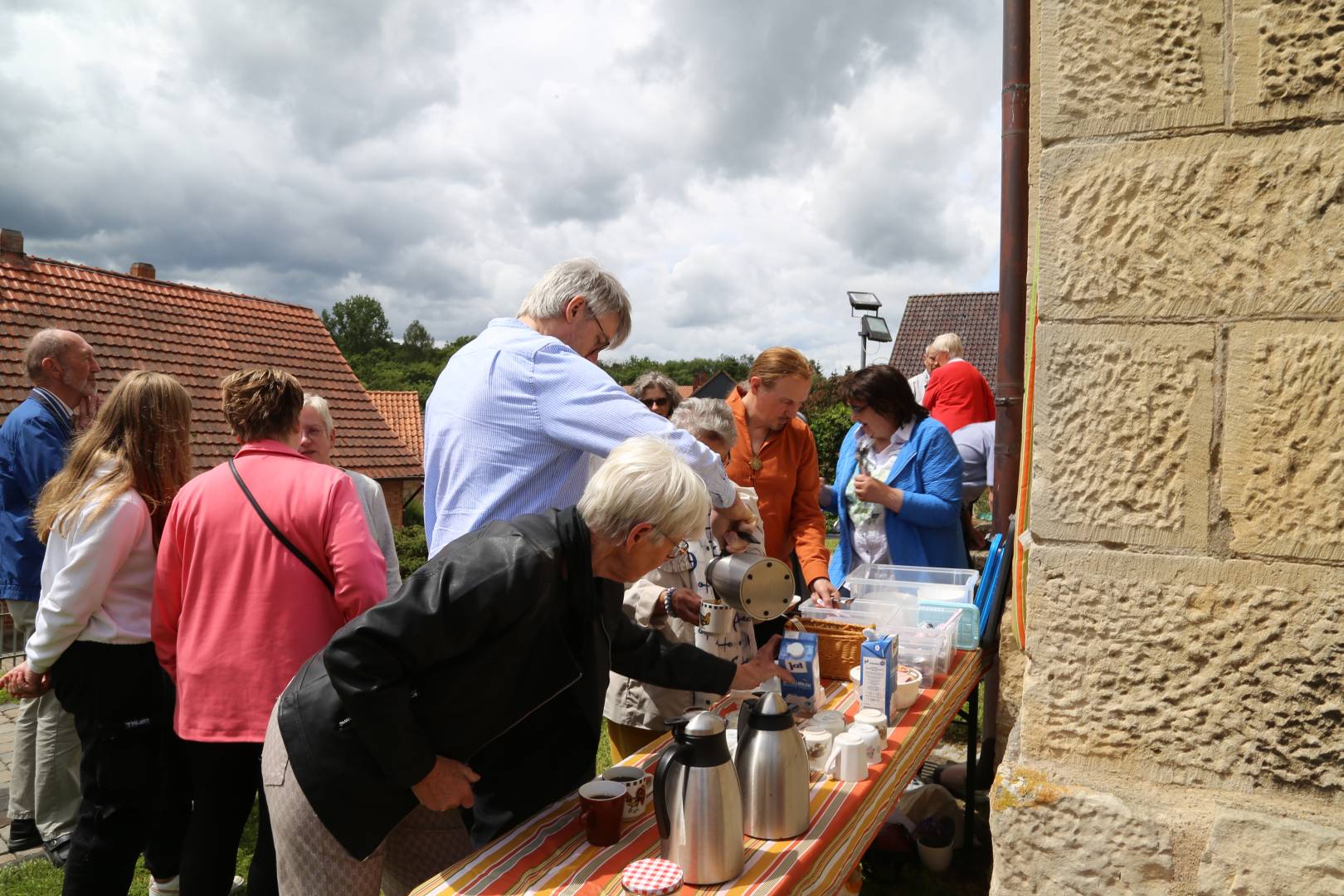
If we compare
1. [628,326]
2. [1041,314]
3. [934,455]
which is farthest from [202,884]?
[934,455]

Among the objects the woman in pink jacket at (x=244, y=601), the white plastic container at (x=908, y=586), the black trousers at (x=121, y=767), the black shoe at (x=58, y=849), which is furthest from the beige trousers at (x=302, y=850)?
the black shoe at (x=58, y=849)

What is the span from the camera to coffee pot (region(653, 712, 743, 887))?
58.8 inches

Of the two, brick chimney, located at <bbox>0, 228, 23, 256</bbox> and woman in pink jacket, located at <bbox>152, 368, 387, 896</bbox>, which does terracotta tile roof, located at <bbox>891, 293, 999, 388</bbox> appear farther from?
woman in pink jacket, located at <bbox>152, 368, 387, 896</bbox>

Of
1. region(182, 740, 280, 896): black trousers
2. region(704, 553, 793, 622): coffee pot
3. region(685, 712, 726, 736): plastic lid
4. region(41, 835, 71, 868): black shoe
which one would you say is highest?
region(704, 553, 793, 622): coffee pot

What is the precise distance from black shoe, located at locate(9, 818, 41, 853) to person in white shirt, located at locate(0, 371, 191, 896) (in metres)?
1.40

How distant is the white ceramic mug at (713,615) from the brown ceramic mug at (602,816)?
2.62 ft

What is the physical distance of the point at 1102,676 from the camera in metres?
1.37

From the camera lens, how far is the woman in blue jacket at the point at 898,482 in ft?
11.7

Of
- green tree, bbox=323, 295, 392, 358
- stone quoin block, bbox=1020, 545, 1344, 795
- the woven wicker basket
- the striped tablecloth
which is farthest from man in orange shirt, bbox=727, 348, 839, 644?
green tree, bbox=323, 295, 392, 358

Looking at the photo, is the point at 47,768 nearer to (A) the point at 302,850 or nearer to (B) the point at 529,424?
(A) the point at 302,850

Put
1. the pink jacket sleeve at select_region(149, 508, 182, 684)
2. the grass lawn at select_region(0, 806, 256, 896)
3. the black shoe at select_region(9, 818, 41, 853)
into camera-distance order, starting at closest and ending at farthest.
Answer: the pink jacket sleeve at select_region(149, 508, 182, 684) → the grass lawn at select_region(0, 806, 256, 896) → the black shoe at select_region(9, 818, 41, 853)

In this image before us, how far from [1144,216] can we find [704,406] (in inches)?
70.8

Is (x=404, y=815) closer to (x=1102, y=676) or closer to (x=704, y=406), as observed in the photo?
(x=1102, y=676)

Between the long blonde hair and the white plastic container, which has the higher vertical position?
the long blonde hair
